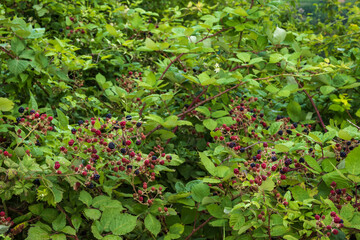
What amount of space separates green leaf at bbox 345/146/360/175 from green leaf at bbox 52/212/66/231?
1.07 metres

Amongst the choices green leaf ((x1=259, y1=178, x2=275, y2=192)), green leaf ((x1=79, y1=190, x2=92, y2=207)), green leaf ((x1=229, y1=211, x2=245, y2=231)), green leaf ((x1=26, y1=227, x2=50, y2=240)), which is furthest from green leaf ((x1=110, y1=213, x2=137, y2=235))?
green leaf ((x1=259, y1=178, x2=275, y2=192))

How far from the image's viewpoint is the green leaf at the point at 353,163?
50.4 inches

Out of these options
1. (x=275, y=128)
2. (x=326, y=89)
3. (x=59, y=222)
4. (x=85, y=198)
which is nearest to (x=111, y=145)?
(x=85, y=198)

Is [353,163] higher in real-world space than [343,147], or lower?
higher

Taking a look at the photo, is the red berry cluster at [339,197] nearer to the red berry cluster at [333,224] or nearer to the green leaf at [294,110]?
the red berry cluster at [333,224]

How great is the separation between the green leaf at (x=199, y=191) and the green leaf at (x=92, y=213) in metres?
0.39

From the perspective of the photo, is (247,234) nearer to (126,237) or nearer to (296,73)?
(126,237)

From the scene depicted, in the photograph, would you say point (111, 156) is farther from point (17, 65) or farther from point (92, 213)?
point (17, 65)

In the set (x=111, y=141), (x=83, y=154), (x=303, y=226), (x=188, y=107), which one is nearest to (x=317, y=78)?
(x=188, y=107)

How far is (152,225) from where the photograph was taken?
1.40 m

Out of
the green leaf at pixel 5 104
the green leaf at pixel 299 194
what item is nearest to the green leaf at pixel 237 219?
the green leaf at pixel 299 194

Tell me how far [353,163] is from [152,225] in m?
0.79

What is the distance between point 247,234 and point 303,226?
237mm

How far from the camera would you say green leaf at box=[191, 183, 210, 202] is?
1.48 m
